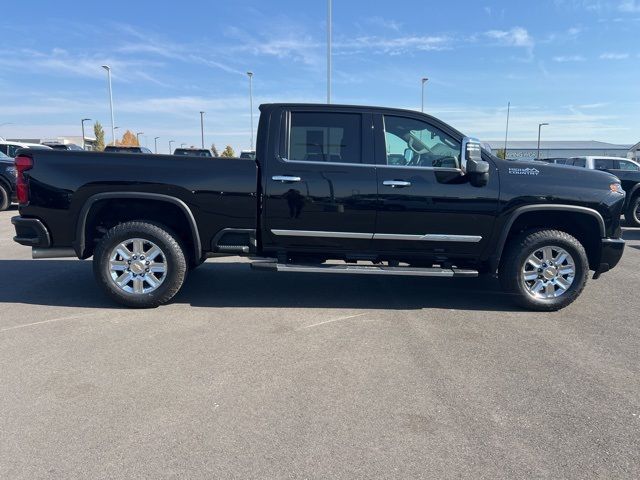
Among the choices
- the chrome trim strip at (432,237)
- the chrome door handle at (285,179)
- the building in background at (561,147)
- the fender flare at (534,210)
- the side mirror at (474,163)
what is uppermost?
the building in background at (561,147)

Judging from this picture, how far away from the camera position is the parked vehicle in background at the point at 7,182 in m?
12.5

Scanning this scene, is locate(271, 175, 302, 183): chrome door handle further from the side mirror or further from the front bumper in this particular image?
the front bumper

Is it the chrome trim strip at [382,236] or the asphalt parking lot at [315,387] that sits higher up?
the chrome trim strip at [382,236]

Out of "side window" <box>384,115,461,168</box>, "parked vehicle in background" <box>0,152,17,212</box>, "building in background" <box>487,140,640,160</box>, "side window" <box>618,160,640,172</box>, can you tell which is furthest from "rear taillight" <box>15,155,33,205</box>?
"building in background" <box>487,140,640,160</box>

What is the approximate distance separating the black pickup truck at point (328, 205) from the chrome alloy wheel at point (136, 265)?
11 mm

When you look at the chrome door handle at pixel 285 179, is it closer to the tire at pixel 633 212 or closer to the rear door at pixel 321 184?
the rear door at pixel 321 184

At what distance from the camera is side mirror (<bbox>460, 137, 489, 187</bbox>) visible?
4.75 metres

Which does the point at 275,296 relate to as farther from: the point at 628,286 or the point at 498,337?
the point at 628,286

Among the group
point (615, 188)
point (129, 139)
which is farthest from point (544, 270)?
point (129, 139)

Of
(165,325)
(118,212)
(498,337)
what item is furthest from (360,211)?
(118,212)

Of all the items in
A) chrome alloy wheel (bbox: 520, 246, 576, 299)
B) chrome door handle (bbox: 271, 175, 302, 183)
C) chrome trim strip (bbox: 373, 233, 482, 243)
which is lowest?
chrome alloy wheel (bbox: 520, 246, 576, 299)

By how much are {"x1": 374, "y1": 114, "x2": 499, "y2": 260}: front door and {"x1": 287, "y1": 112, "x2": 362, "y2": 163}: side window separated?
24cm

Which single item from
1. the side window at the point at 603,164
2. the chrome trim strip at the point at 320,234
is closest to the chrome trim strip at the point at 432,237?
the chrome trim strip at the point at 320,234

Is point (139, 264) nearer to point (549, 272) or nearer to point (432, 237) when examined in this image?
point (432, 237)
